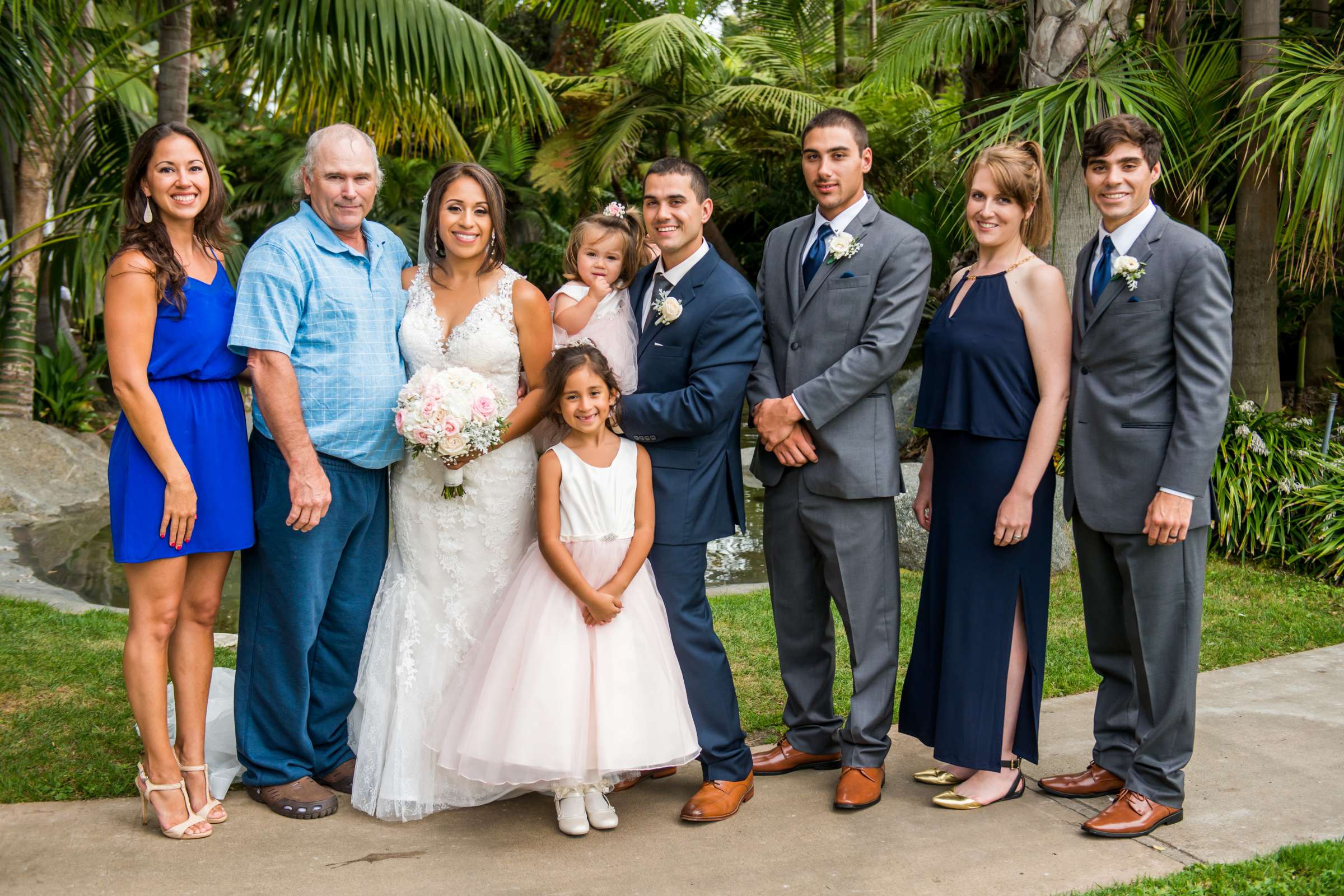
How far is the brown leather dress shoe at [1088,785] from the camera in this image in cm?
387

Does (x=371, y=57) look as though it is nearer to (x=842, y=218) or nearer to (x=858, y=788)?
(x=842, y=218)

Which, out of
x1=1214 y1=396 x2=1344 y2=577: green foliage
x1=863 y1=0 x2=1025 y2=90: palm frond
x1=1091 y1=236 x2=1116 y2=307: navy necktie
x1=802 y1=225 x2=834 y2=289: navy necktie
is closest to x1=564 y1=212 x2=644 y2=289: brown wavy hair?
x1=802 y1=225 x2=834 y2=289: navy necktie

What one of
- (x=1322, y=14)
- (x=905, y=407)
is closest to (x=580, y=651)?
(x=905, y=407)

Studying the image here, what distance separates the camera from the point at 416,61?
21.6 ft

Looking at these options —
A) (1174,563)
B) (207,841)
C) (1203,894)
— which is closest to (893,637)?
(1174,563)

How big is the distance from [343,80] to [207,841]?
4575mm

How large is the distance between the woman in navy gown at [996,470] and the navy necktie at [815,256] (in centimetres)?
46

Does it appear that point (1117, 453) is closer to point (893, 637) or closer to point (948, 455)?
point (948, 455)

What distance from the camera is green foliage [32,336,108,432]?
37.2 feet

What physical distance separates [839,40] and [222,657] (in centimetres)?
1313

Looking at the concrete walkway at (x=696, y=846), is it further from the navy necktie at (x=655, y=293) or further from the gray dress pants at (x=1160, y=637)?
the navy necktie at (x=655, y=293)

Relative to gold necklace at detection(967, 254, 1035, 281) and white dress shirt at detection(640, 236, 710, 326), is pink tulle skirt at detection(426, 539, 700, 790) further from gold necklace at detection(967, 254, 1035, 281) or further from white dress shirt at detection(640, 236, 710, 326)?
gold necklace at detection(967, 254, 1035, 281)

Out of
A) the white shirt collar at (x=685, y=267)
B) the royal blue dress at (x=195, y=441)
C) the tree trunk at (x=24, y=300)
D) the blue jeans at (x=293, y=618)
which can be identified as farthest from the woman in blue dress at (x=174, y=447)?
the tree trunk at (x=24, y=300)

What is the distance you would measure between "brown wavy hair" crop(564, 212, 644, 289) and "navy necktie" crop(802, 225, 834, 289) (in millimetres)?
623
